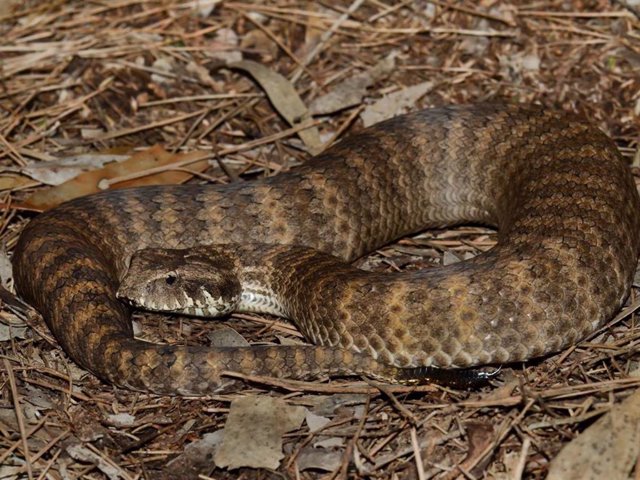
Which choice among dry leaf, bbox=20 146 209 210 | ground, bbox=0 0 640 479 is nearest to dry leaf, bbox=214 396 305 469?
ground, bbox=0 0 640 479

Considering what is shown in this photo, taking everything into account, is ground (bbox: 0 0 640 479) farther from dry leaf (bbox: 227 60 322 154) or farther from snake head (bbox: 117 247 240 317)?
snake head (bbox: 117 247 240 317)

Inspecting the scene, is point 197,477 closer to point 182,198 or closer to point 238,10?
point 182,198

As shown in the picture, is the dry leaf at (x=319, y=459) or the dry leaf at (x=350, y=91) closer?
the dry leaf at (x=319, y=459)

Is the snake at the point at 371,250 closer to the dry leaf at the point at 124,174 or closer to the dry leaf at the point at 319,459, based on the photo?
the dry leaf at the point at 124,174

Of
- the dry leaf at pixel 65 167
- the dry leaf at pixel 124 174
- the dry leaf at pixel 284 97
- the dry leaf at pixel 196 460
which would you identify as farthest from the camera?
the dry leaf at pixel 284 97

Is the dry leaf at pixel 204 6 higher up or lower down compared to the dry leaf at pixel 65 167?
higher up

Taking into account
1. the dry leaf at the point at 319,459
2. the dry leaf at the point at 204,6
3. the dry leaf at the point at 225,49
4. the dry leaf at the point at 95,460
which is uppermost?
the dry leaf at the point at 204,6

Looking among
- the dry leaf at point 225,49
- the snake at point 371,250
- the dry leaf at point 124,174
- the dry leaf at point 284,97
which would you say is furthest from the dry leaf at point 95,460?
the dry leaf at point 225,49
